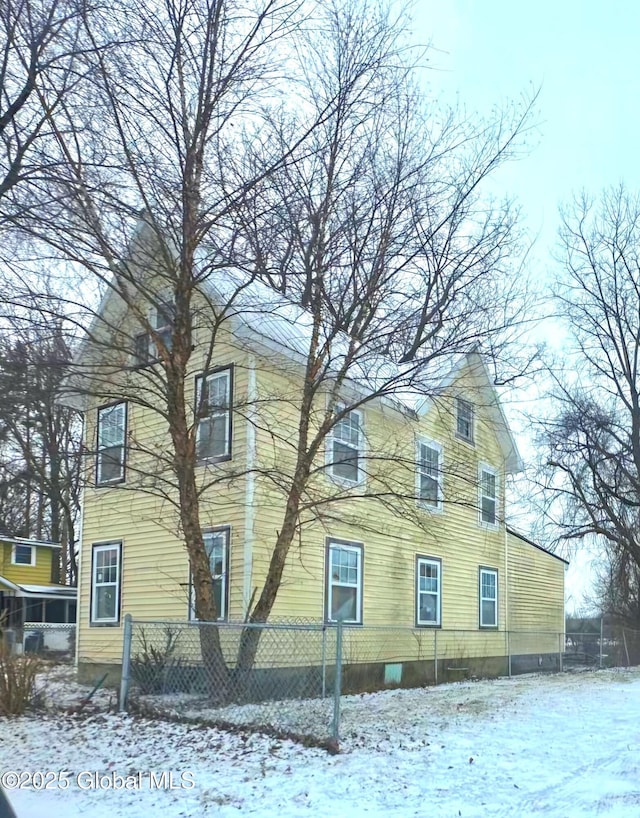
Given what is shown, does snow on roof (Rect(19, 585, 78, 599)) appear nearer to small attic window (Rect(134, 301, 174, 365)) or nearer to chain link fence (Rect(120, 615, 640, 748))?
chain link fence (Rect(120, 615, 640, 748))

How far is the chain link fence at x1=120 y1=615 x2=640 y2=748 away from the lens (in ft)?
28.0

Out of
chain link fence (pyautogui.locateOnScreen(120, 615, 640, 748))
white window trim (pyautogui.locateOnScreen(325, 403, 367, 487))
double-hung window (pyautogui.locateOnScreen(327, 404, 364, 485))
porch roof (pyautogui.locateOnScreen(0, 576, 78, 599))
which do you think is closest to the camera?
chain link fence (pyautogui.locateOnScreen(120, 615, 640, 748))

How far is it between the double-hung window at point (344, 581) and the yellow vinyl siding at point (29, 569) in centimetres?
1970

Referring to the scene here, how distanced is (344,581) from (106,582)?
4603 mm

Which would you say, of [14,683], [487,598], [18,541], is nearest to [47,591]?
[18,541]

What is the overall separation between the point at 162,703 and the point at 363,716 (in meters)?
2.56

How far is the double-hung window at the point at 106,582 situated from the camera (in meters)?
15.0

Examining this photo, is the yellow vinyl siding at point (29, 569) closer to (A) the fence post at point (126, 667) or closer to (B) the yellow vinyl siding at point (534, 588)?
(B) the yellow vinyl siding at point (534, 588)

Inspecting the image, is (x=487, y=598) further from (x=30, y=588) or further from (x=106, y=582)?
(x=30, y=588)

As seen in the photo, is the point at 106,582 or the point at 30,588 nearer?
the point at 106,582

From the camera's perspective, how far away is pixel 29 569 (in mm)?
31094

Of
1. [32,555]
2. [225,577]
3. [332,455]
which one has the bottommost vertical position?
[32,555]

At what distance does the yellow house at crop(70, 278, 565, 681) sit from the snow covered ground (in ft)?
9.86

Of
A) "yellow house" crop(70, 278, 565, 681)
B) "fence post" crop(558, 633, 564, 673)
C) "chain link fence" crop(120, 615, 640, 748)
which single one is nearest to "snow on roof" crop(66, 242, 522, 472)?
"yellow house" crop(70, 278, 565, 681)
